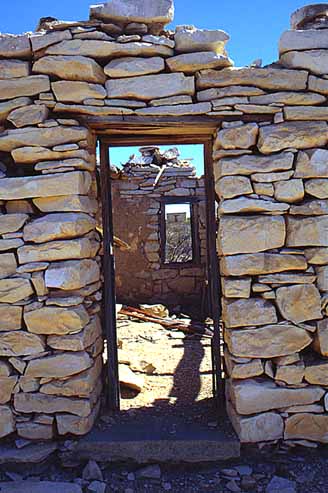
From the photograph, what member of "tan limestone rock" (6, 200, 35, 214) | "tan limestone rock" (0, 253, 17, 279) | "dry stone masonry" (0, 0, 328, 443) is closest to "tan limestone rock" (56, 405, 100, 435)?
"dry stone masonry" (0, 0, 328, 443)

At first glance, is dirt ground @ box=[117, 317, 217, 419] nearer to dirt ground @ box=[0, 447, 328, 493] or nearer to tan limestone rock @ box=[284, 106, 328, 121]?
dirt ground @ box=[0, 447, 328, 493]

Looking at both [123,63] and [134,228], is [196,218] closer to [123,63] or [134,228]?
[134,228]

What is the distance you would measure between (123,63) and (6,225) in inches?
53.0

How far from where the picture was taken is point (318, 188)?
9.30 ft

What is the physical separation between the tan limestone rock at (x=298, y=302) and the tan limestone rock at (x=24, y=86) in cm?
210

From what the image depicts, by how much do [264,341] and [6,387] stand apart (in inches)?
68.5

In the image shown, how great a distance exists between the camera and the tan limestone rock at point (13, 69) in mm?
2842

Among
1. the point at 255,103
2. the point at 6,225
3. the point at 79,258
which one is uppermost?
the point at 255,103

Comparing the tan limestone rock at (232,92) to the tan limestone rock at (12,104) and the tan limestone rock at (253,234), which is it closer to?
the tan limestone rock at (253,234)

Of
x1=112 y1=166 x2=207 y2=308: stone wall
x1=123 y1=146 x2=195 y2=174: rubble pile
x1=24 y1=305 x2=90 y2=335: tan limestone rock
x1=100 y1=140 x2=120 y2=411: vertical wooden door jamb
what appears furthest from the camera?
x1=123 y1=146 x2=195 y2=174: rubble pile

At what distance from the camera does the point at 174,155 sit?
8.84 meters

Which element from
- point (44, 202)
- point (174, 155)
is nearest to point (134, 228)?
point (174, 155)

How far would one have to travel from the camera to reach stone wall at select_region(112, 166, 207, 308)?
8.27m

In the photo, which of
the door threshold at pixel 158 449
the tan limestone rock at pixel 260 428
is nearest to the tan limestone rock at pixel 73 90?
the door threshold at pixel 158 449
